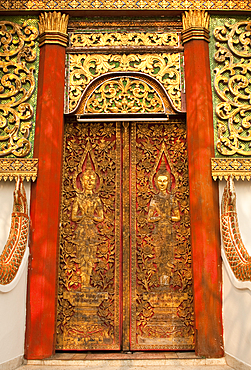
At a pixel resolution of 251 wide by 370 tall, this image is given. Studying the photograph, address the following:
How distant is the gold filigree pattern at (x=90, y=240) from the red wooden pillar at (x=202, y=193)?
1.12m

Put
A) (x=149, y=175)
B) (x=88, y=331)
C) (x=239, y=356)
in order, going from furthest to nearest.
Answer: (x=149, y=175)
(x=88, y=331)
(x=239, y=356)

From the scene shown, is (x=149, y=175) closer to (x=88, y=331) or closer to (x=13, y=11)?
(x=88, y=331)

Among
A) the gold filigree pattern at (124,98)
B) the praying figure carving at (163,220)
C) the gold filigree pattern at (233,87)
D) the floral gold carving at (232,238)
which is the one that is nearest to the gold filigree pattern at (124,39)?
the gold filigree pattern at (124,98)

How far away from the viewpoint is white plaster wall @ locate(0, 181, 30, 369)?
4.67m

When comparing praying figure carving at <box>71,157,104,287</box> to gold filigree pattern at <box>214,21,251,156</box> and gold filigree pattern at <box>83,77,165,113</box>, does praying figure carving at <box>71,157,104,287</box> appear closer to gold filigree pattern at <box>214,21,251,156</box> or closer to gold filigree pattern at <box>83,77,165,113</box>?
gold filigree pattern at <box>83,77,165,113</box>

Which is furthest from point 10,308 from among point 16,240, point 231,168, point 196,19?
point 196,19

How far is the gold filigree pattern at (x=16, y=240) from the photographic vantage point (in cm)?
484

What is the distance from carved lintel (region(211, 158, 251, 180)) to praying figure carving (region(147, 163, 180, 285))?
0.75 m

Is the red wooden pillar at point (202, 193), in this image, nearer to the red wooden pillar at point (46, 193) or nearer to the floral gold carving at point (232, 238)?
the floral gold carving at point (232, 238)

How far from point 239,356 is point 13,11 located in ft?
19.1

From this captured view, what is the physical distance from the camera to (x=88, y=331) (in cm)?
539

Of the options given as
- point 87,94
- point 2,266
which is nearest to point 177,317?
point 2,266

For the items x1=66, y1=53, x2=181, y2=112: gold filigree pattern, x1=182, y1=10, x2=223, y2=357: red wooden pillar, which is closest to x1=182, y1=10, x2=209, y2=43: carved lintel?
x1=182, y1=10, x2=223, y2=357: red wooden pillar

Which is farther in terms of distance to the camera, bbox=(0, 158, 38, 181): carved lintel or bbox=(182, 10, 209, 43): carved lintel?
bbox=(182, 10, 209, 43): carved lintel
